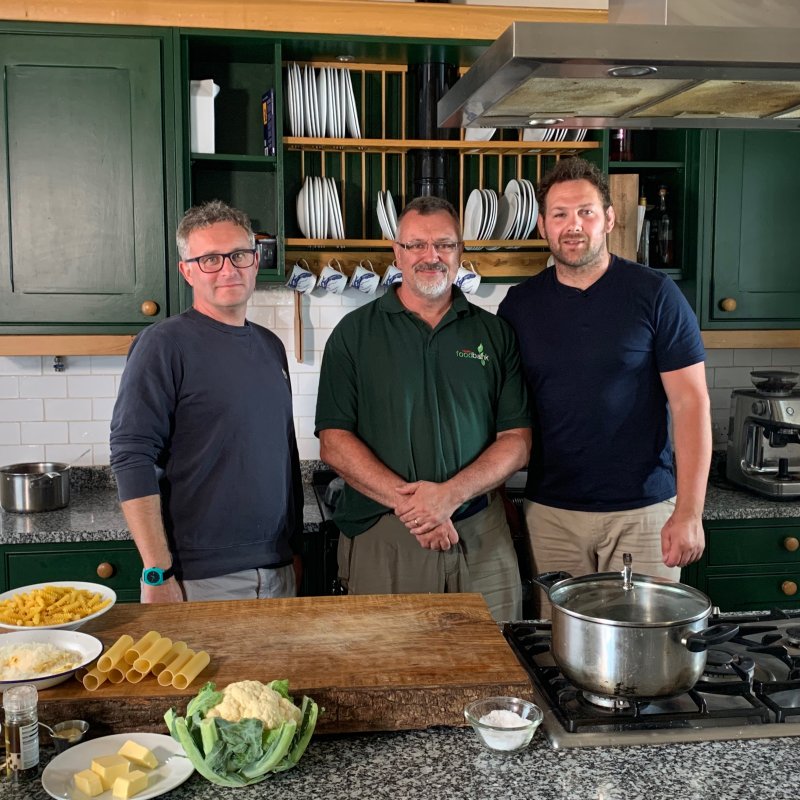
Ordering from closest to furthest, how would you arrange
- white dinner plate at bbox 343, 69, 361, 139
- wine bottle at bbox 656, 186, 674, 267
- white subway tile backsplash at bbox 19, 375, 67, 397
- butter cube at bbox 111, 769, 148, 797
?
butter cube at bbox 111, 769, 148, 797, white dinner plate at bbox 343, 69, 361, 139, white subway tile backsplash at bbox 19, 375, 67, 397, wine bottle at bbox 656, 186, 674, 267

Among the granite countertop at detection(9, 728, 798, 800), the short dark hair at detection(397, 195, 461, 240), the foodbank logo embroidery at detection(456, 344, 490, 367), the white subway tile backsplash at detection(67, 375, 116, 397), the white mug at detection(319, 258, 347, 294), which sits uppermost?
the short dark hair at detection(397, 195, 461, 240)

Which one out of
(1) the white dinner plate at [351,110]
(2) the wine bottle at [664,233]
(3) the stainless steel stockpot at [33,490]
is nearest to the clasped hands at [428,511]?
(3) the stainless steel stockpot at [33,490]

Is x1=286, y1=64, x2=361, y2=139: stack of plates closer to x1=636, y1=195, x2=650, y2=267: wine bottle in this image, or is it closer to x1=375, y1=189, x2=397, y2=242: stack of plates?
x1=375, y1=189, x2=397, y2=242: stack of plates

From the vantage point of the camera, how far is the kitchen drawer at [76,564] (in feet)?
9.86

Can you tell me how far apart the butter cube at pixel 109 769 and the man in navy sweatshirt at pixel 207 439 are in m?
0.99

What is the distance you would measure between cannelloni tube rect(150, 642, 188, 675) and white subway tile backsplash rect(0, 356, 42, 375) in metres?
2.35

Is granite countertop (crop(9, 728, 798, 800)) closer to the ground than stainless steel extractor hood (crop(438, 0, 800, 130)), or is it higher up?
closer to the ground

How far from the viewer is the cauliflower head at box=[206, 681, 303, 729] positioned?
132 cm

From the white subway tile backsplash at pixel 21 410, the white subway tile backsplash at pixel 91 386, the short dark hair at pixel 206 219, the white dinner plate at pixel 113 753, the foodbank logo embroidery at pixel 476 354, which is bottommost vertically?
Answer: the white dinner plate at pixel 113 753

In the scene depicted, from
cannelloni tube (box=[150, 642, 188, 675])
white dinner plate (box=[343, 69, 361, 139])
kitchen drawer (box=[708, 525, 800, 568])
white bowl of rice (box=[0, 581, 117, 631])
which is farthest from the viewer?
white dinner plate (box=[343, 69, 361, 139])

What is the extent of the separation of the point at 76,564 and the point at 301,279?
129 cm

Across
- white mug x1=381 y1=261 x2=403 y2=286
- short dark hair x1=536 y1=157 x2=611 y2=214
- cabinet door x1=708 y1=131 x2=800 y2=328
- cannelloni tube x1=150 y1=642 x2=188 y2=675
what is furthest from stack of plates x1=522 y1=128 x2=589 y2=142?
cannelloni tube x1=150 y1=642 x2=188 y2=675

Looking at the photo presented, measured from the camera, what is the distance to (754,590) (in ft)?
11.0

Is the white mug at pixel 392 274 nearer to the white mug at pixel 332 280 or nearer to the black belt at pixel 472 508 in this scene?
the white mug at pixel 332 280
